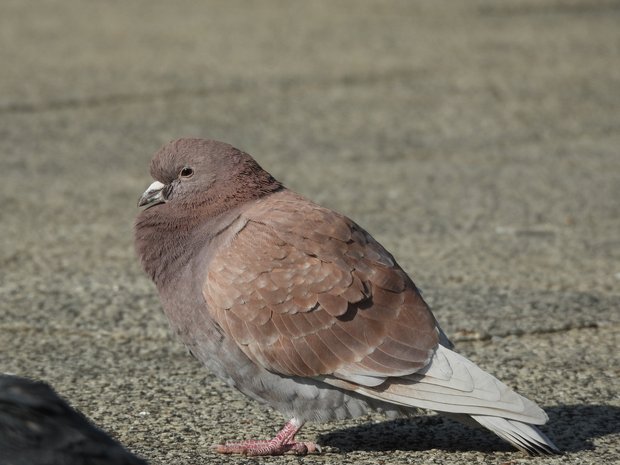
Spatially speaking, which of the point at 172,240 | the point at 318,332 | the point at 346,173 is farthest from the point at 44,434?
the point at 346,173

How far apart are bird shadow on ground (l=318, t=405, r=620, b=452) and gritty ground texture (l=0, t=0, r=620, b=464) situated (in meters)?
0.01

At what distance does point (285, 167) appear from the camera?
29.0ft

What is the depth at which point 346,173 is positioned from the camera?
870 centimetres

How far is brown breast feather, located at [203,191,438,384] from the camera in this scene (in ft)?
14.0

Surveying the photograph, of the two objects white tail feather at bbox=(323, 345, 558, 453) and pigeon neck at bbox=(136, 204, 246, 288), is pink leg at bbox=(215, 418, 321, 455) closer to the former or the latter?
white tail feather at bbox=(323, 345, 558, 453)

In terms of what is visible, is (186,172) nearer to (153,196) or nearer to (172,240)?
(153,196)

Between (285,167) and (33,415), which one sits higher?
(33,415)

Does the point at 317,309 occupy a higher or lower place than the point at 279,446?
higher

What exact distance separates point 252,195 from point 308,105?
566cm

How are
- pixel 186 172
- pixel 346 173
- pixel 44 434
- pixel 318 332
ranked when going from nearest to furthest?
pixel 44 434 → pixel 318 332 → pixel 186 172 → pixel 346 173

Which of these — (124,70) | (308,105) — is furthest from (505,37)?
(124,70)

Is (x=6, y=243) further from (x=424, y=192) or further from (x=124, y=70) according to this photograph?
(x=124, y=70)

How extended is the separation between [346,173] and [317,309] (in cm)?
444

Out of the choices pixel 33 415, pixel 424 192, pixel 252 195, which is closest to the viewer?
pixel 33 415
